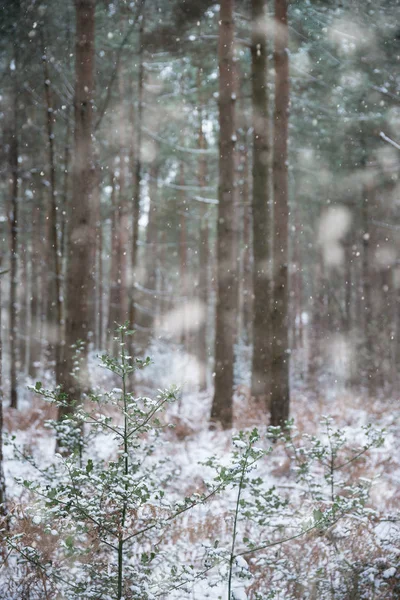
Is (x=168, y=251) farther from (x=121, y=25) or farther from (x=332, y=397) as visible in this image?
(x=121, y=25)

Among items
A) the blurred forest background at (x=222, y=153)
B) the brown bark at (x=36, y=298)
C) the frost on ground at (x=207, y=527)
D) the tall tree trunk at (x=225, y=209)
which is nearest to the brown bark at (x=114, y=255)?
the blurred forest background at (x=222, y=153)

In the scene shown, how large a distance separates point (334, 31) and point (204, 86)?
212 inches

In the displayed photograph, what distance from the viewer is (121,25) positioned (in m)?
11.8

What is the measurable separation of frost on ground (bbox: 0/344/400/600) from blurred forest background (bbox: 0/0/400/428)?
242 centimetres

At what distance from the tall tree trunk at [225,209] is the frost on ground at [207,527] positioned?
7.54ft

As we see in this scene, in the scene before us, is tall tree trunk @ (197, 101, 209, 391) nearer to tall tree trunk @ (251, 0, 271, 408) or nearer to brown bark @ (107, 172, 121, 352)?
brown bark @ (107, 172, 121, 352)

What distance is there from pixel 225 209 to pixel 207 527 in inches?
237

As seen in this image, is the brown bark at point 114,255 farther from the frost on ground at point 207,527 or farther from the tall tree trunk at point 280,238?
the frost on ground at point 207,527

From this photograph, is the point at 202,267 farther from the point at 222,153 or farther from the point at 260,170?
the point at 222,153

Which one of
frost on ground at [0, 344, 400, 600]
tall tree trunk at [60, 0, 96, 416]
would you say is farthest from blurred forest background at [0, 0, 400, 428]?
frost on ground at [0, 344, 400, 600]

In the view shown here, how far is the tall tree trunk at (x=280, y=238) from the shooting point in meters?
8.97

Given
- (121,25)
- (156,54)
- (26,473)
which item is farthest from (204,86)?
(26,473)

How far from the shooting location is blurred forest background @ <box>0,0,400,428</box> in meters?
9.08

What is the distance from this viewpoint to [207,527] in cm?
541
